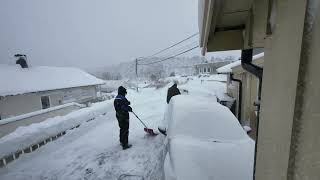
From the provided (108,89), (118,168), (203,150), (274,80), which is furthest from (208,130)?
(108,89)

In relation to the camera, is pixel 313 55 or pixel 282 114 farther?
pixel 282 114

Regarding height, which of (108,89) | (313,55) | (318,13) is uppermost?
(318,13)

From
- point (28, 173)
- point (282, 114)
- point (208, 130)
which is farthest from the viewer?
point (28, 173)

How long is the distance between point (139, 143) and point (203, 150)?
3.11 metres

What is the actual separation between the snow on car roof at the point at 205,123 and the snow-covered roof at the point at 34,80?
1325cm

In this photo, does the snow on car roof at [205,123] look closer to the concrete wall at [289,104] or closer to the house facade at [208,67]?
the concrete wall at [289,104]

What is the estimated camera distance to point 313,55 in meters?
Answer: 0.71

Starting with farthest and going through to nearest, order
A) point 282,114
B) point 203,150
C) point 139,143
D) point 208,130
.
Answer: point 139,143 → point 208,130 → point 203,150 → point 282,114

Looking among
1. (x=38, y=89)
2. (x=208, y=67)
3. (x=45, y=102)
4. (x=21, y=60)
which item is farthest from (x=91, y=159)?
(x=208, y=67)

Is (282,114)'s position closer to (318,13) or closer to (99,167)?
(318,13)

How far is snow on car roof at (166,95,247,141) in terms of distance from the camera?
3938mm

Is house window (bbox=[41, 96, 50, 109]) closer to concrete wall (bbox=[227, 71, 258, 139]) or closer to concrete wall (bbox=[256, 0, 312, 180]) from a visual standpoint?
concrete wall (bbox=[227, 71, 258, 139])

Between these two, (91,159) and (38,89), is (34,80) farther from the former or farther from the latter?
(91,159)

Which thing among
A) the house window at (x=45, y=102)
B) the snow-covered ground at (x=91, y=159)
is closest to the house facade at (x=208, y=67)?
the house window at (x=45, y=102)
